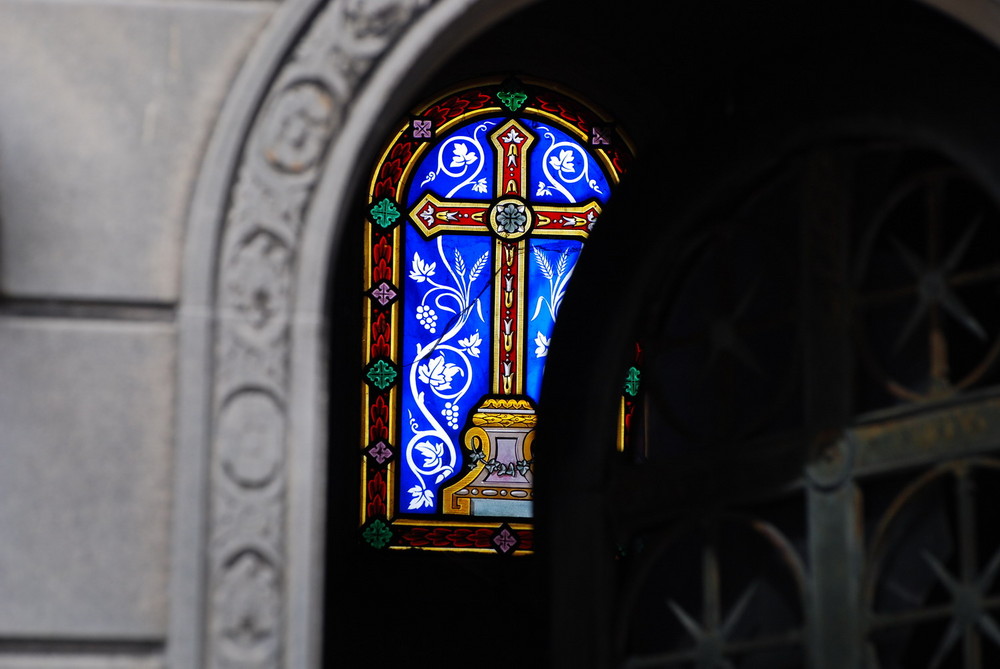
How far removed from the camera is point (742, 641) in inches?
132

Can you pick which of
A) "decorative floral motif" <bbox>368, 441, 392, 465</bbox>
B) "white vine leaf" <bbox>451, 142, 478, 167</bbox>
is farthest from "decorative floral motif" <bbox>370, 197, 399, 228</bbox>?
"decorative floral motif" <bbox>368, 441, 392, 465</bbox>

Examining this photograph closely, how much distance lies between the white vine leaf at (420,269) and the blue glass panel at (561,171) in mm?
495

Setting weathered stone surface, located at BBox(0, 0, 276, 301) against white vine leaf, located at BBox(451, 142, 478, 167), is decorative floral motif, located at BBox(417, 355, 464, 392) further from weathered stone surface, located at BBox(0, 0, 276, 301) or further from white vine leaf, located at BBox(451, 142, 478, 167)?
weathered stone surface, located at BBox(0, 0, 276, 301)

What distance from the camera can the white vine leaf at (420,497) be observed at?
611 cm

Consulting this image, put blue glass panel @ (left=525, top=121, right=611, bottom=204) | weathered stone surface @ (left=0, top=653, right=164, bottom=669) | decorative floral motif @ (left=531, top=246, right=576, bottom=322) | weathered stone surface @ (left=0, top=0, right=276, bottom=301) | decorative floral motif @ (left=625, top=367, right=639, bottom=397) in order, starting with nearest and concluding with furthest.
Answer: weathered stone surface @ (left=0, top=653, right=164, bottom=669), weathered stone surface @ (left=0, top=0, right=276, bottom=301), decorative floral motif @ (left=625, top=367, right=639, bottom=397), decorative floral motif @ (left=531, top=246, right=576, bottom=322), blue glass panel @ (left=525, top=121, right=611, bottom=204)

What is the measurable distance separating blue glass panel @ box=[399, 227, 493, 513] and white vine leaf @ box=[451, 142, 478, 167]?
323 mm

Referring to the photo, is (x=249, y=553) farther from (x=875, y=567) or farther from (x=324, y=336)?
(x=875, y=567)

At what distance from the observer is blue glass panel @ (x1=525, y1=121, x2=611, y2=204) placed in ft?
21.0

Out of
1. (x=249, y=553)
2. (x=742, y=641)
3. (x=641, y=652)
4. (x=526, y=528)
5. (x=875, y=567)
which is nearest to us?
(x=249, y=553)

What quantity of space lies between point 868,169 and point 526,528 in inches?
122

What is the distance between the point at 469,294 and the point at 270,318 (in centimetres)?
359

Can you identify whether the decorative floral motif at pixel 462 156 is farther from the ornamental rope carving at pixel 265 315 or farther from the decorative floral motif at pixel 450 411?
the ornamental rope carving at pixel 265 315

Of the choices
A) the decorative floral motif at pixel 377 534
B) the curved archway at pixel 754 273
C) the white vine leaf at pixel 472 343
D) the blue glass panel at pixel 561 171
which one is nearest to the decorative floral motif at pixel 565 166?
the blue glass panel at pixel 561 171

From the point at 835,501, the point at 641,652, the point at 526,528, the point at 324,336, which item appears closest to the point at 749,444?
the point at 835,501
